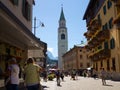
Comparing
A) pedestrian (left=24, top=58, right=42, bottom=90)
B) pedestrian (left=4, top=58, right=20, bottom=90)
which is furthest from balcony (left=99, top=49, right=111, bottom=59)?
pedestrian (left=4, top=58, right=20, bottom=90)

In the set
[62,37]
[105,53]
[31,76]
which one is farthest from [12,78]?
[62,37]

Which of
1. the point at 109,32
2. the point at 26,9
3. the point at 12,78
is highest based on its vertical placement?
the point at 109,32

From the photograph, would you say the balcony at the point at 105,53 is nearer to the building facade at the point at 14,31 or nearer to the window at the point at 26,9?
the building facade at the point at 14,31

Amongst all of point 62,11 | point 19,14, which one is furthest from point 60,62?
point 19,14

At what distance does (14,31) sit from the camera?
14.7 m

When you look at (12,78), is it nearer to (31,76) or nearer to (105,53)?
(31,76)

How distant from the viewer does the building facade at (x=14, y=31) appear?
12812mm

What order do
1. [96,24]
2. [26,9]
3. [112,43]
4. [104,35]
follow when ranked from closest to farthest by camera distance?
[26,9]
[112,43]
[104,35]
[96,24]

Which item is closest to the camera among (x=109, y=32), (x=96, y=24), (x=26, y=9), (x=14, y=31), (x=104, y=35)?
(x=14, y=31)

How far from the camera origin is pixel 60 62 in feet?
557

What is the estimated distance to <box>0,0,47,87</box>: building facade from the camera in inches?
504

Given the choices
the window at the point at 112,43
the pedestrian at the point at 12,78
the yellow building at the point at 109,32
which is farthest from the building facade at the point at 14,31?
the window at the point at 112,43

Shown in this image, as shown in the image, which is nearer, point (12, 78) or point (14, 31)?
point (12, 78)

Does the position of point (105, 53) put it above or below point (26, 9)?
below
